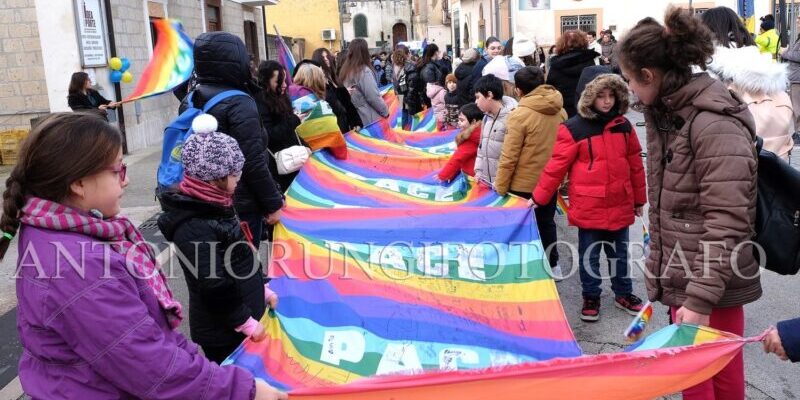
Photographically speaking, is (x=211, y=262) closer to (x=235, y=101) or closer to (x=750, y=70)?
(x=235, y=101)

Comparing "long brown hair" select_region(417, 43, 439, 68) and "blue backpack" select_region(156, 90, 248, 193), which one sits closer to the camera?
"blue backpack" select_region(156, 90, 248, 193)

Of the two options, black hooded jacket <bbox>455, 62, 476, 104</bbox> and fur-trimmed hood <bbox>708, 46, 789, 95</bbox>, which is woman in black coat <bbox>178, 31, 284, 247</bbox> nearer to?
fur-trimmed hood <bbox>708, 46, 789, 95</bbox>

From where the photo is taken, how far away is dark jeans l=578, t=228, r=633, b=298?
4.81 metres

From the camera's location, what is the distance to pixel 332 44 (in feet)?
175

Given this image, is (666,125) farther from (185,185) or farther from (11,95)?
(11,95)

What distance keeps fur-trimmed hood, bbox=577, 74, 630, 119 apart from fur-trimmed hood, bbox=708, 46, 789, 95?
53cm

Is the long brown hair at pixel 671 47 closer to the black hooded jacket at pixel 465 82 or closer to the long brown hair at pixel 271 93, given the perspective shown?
the long brown hair at pixel 271 93

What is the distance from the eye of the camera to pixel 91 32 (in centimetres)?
1277

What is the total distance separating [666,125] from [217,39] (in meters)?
2.65

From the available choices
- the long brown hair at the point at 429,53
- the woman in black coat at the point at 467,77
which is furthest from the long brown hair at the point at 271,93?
the long brown hair at the point at 429,53

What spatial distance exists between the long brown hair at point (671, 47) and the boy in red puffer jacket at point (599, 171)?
70.2 inches

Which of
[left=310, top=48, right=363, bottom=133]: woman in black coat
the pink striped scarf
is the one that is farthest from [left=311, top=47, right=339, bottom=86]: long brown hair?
the pink striped scarf

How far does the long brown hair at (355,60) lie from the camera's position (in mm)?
8797

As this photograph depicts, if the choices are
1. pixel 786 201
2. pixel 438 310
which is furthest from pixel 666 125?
pixel 438 310
